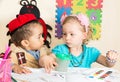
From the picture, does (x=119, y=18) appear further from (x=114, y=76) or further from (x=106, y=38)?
(x=114, y=76)

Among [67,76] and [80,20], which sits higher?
[80,20]

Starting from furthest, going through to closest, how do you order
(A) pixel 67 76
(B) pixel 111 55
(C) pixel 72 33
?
(C) pixel 72 33 → (B) pixel 111 55 → (A) pixel 67 76

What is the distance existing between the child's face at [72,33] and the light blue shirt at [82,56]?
47 mm

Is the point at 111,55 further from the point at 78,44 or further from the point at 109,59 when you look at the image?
the point at 78,44

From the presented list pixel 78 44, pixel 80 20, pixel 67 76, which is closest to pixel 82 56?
pixel 78 44

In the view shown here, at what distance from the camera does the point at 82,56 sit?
1314 millimetres

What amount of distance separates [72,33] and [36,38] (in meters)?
0.18

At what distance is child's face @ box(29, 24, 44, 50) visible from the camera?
1.28 meters

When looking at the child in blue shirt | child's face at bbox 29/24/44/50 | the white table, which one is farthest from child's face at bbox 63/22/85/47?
the white table

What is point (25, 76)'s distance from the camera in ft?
3.02

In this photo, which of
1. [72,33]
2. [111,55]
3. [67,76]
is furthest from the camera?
[72,33]

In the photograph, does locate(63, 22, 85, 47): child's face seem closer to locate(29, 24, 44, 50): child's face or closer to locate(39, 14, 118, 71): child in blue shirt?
locate(39, 14, 118, 71): child in blue shirt

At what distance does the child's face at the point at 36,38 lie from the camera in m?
1.28

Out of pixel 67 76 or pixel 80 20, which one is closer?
pixel 67 76
